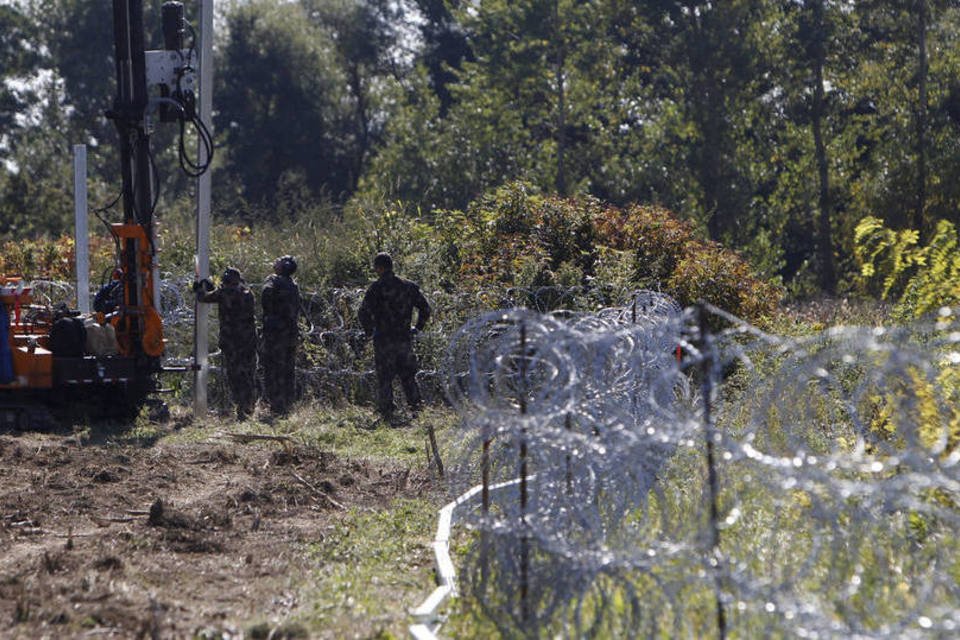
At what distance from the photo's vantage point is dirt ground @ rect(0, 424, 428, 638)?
7613 millimetres

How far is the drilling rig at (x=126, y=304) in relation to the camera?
15.3m

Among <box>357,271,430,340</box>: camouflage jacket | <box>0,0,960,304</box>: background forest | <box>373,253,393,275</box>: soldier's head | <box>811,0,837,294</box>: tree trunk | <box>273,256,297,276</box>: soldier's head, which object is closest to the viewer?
<box>373,253,393,275</box>: soldier's head

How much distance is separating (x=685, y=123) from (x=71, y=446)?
1158 inches

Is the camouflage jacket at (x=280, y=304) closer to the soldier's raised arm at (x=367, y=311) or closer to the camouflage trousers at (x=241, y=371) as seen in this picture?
the camouflage trousers at (x=241, y=371)

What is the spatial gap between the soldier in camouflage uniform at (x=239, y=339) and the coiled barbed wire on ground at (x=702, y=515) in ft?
26.3

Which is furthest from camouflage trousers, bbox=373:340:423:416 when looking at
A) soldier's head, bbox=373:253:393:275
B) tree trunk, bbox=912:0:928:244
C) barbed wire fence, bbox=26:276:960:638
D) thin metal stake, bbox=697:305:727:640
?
tree trunk, bbox=912:0:928:244

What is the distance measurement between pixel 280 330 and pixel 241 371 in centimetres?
67

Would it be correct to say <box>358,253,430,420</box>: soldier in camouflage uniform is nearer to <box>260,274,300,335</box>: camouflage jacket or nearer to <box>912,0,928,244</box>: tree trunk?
<box>260,274,300,335</box>: camouflage jacket

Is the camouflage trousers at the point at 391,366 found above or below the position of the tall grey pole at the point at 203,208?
below

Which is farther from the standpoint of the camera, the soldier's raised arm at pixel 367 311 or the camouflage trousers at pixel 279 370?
the camouflage trousers at pixel 279 370

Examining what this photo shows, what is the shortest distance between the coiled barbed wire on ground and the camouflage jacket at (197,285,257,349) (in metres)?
8.02

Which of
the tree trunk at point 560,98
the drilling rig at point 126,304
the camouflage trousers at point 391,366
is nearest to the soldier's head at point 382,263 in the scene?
the camouflage trousers at point 391,366

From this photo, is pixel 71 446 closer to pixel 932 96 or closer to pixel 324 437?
pixel 324 437

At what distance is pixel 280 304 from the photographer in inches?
674
